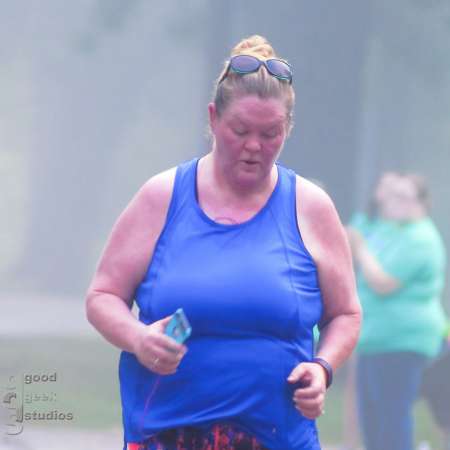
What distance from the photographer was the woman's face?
8.64ft

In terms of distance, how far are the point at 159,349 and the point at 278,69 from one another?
648mm

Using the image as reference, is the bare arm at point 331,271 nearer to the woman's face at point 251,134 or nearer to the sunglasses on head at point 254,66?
the woman's face at point 251,134

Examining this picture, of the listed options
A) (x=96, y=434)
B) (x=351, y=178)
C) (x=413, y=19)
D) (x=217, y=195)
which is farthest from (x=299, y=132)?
(x=217, y=195)

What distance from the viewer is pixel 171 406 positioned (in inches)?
103

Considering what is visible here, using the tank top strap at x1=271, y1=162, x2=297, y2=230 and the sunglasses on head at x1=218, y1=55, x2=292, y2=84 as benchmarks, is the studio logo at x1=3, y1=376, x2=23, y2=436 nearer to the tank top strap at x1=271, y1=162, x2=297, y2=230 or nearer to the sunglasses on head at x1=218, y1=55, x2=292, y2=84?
the tank top strap at x1=271, y1=162, x2=297, y2=230

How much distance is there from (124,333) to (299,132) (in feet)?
11.8

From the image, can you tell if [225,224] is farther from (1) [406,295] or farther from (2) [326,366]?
(1) [406,295]

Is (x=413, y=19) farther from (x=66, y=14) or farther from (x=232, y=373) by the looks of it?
(x=232, y=373)

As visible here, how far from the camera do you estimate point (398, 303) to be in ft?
19.5

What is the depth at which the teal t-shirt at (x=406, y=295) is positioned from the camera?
588 centimetres

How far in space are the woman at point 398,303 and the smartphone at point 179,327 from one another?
11.5ft

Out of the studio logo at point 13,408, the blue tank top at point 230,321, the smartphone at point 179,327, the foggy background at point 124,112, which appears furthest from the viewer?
the foggy background at point 124,112

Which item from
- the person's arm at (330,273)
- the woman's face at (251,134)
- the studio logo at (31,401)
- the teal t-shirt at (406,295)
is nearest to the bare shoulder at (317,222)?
the person's arm at (330,273)

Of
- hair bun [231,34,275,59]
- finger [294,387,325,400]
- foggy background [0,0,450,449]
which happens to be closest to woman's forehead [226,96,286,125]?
hair bun [231,34,275,59]
